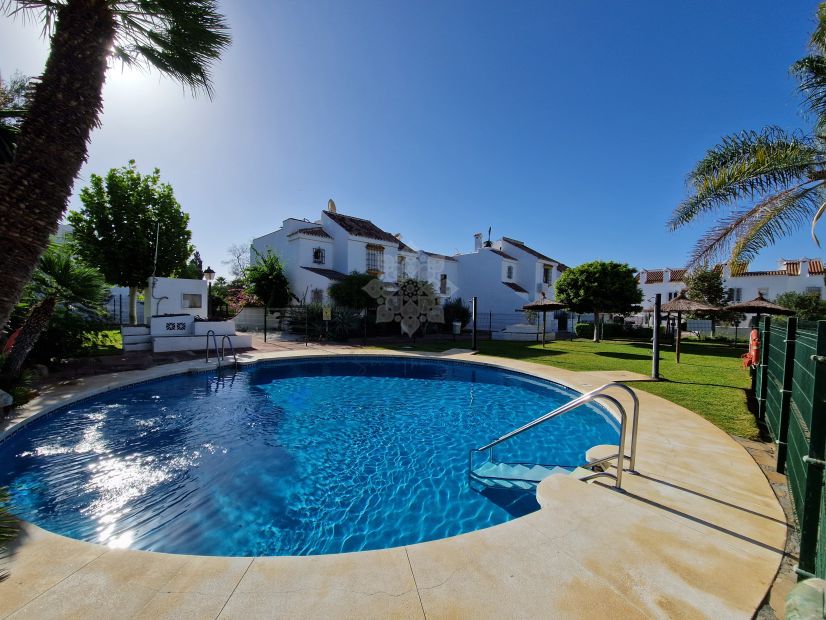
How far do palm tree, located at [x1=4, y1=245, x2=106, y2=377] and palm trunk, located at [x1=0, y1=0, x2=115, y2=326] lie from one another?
7.13 m

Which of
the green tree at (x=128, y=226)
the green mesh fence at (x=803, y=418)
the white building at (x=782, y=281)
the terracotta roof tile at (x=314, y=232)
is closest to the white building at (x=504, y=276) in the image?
the white building at (x=782, y=281)

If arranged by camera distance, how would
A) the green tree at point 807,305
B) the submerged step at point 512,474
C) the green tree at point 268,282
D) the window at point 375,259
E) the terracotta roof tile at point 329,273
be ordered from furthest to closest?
the window at point 375,259, the green tree at point 807,305, the terracotta roof tile at point 329,273, the green tree at point 268,282, the submerged step at point 512,474

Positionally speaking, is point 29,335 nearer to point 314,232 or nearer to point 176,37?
point 176,37

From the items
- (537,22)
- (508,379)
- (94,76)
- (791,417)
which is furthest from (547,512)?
(537,22)

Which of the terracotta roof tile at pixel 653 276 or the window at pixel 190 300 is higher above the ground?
the terracotta roof tile at pixel 653 276

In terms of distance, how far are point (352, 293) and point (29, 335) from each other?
52.3 ft

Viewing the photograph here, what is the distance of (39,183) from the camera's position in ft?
10.4

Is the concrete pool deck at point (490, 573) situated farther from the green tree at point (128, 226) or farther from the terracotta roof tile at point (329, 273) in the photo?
the terracotta roof tile at point (329, 273)

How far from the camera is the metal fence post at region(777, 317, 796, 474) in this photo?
4121mm

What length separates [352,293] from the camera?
23.2 meters

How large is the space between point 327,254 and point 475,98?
61.5 feet

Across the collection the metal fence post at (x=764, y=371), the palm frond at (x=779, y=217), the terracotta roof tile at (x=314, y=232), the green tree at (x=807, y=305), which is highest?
the terracotta roof tile at (x=314, y=232)

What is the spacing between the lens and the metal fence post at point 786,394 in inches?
162

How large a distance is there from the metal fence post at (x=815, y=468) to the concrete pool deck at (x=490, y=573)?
1.35 ft
